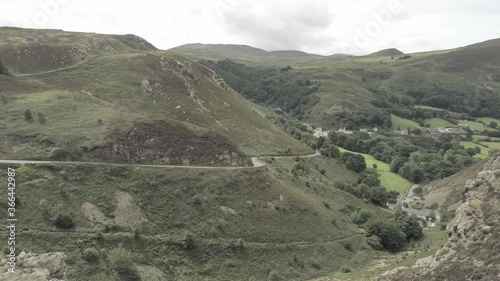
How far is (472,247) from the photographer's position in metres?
41.7

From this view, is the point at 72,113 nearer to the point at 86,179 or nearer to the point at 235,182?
the point at 86,179

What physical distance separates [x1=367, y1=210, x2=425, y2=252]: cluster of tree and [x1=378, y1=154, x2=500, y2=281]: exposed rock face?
35.3 m

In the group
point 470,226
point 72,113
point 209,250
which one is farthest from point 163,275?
point 72,113

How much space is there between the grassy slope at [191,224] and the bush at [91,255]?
788mm

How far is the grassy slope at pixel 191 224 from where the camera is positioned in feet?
194

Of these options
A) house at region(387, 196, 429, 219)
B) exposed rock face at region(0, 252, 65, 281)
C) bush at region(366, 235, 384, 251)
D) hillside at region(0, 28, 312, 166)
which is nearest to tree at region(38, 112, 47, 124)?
hillside at region(0, 28, 312, 166)

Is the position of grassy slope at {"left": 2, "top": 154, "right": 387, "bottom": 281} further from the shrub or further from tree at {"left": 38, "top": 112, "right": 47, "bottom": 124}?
Result: tree at {"left": 38, "top": 112, "right": 47, "bottom": 124}

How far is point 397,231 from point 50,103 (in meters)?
80.6

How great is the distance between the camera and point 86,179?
68.9 meters

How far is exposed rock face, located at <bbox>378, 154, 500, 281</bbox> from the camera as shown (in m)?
38.1

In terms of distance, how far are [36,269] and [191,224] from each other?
30768 mm

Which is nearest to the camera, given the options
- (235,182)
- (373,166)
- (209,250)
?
(209,250)

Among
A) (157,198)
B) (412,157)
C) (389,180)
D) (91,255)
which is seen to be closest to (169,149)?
(157,198)

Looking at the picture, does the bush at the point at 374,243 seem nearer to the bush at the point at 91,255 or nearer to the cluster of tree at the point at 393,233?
the cluster of tree at the point at 393,233
